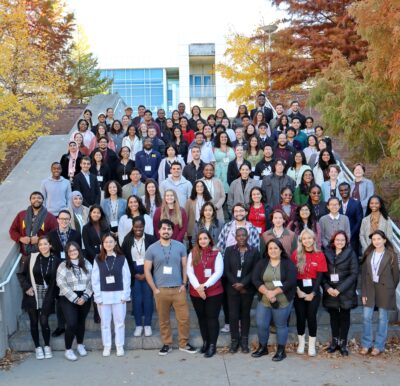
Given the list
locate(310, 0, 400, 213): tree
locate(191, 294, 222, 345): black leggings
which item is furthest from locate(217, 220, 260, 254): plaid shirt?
locate(310, 0, 400, 213): tree

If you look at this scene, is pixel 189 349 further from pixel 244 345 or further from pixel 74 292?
pixel 74 292

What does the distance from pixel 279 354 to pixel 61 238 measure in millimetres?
3629

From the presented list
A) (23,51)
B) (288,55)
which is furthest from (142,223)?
(288,55)

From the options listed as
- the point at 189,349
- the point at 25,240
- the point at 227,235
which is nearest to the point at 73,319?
the point at 25,240

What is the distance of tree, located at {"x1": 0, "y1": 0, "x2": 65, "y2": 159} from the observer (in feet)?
47.2

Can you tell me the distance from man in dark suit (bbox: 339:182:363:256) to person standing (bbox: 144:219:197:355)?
3.04 meters

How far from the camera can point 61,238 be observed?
7723mm

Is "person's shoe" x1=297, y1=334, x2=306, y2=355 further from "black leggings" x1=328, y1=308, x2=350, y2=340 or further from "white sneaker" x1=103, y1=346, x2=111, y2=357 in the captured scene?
"white sneaker" x1=103, y1=346, x2=111, y2=357

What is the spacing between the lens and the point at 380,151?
11.7m

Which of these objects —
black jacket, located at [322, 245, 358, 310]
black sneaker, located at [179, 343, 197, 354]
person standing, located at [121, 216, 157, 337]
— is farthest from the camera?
person standing, located at [121, 216, 157, 337]

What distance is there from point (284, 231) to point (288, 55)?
551 inches

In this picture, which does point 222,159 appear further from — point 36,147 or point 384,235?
point 36,147

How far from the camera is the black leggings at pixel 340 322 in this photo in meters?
7.26

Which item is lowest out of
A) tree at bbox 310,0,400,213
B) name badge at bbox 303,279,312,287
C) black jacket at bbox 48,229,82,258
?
name badge at bbox 303,279,312,287
